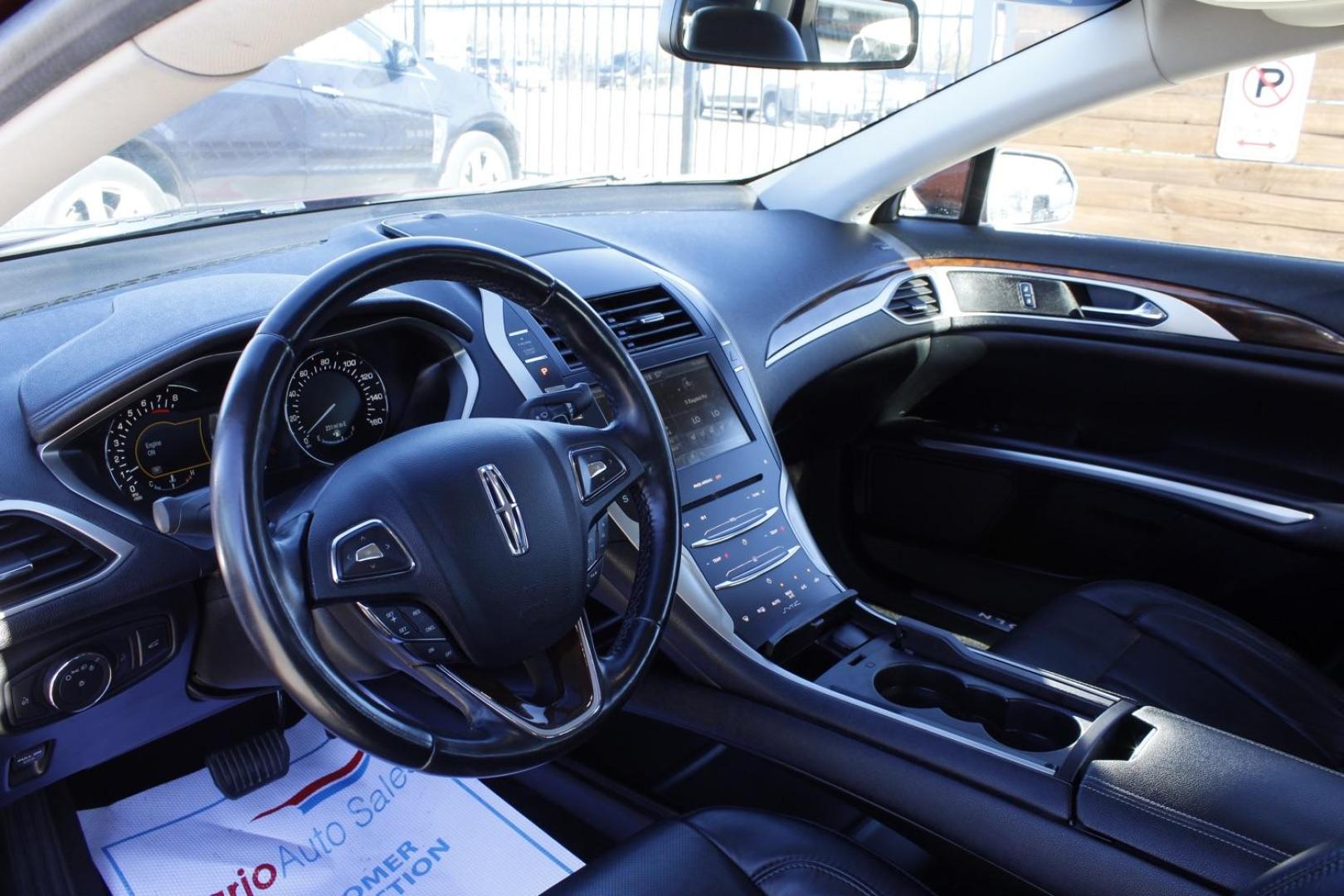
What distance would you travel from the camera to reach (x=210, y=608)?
146 centimetres

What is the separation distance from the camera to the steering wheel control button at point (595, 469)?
1.25 metres

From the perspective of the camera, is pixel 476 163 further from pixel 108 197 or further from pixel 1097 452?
pixel 1097 452

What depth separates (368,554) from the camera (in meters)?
1.09

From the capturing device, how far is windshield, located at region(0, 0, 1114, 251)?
5.66 feet

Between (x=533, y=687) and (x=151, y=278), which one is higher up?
(x=151, y=278)

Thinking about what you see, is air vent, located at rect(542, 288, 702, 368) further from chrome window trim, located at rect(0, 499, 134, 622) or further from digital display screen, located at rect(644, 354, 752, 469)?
chrome window trim, located at rect(0, 499, 134, 622)

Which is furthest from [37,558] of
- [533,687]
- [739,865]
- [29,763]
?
[739,865]

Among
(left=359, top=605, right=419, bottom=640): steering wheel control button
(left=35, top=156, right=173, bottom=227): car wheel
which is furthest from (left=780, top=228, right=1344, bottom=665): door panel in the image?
(left=359, top=605, right=419, bottom=640): steering wheel control button

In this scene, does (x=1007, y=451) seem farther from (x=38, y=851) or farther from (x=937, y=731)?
(x=38, y=851)

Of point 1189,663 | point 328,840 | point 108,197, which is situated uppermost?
point 108,197

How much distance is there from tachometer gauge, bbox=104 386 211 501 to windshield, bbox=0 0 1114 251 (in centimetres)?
24

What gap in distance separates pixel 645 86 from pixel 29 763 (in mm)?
3117

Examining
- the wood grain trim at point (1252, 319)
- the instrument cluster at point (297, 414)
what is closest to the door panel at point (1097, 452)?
the wood grain trim at point (1252, 319)

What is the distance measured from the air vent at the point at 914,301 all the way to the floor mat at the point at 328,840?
136 cm
